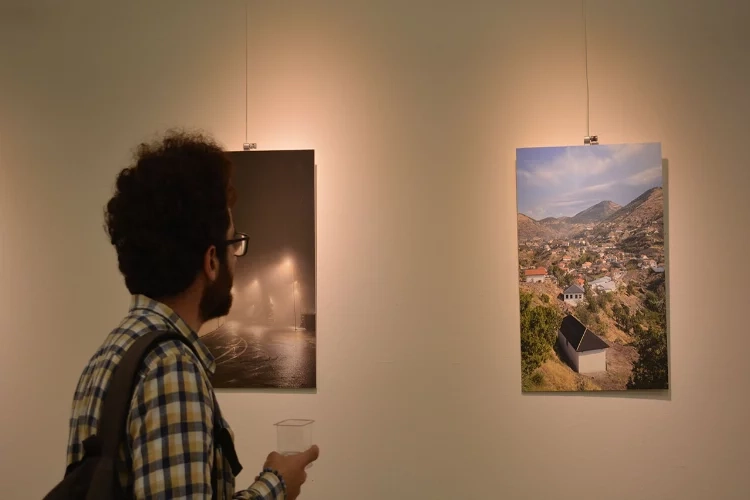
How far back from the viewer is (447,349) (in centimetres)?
272

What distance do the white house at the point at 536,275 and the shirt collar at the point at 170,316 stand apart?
162cm

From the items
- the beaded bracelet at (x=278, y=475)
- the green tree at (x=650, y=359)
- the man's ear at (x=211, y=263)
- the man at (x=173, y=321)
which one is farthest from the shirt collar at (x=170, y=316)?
the green tree at (x=650, y=359)

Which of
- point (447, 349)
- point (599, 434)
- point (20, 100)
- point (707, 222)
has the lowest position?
point (599, 434)

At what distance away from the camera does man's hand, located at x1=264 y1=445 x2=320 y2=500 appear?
1.42 metres

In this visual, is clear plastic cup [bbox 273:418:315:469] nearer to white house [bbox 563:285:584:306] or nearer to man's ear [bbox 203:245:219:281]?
man's ear [bbox 203:245:219:281]

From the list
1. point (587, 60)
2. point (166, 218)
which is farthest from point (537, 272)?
point (166, 218)

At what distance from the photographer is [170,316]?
1.34 metres

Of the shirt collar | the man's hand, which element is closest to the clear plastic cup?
the man's hand

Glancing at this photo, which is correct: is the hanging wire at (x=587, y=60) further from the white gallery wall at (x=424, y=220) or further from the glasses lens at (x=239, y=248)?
the glasses lens at (x=239, y=248)

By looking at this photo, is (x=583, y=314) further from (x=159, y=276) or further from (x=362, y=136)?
(x=159, y=276)

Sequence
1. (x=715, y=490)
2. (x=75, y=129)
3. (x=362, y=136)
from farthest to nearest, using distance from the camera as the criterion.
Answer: (x=75, y=129), (x=362, y=136), (x=715, y=490)

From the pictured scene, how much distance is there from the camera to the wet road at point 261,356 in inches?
110

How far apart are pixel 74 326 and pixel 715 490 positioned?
2714 mm

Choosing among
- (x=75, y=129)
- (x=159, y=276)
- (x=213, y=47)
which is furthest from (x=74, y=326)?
(x=159, y=276)
